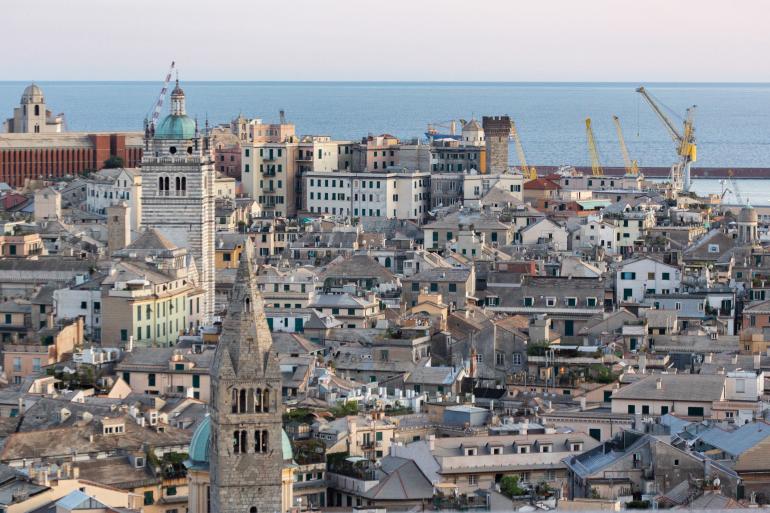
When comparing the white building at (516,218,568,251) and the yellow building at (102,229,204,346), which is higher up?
the white building at (516,218,568,251)

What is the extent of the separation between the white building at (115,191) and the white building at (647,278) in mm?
24911

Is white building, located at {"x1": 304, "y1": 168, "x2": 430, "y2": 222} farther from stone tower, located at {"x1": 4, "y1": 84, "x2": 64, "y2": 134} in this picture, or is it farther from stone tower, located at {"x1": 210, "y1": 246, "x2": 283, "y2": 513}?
stone tower, located at {"x1": 210, "y1": 246, "x2": 283, "y2": 513}

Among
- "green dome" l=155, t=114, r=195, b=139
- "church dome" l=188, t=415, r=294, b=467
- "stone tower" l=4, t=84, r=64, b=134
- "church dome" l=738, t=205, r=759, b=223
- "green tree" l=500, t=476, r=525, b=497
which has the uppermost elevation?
"stone tower" l=4, t=84, r=64, b=134

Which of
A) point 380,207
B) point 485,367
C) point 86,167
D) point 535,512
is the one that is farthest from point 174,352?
point 86,167

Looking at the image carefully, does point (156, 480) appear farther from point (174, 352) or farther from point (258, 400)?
point (174, 352)

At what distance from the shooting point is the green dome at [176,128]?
7469 centimetres

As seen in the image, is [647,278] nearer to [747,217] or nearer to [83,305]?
[747,217]

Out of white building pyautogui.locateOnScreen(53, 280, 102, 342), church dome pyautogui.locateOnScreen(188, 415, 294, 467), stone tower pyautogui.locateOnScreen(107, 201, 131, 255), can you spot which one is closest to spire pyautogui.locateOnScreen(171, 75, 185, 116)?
stone tower pyautogui.locateOnScreen(107, 201, 131, 255)

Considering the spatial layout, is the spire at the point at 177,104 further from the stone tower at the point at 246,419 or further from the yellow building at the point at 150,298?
the stone tower at the point at 246,419

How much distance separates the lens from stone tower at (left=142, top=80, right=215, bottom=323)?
74000mm

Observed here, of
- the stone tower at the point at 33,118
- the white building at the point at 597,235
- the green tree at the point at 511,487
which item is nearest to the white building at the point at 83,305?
the green tree at the point at 511,487

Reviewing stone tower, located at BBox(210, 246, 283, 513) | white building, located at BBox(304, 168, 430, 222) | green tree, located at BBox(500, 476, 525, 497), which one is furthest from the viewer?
white building, located at BBox(304, 168, 430, 222)

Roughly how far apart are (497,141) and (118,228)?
3293 centimetres

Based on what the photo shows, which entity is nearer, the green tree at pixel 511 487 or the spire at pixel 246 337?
the spire at pixel 246 337
